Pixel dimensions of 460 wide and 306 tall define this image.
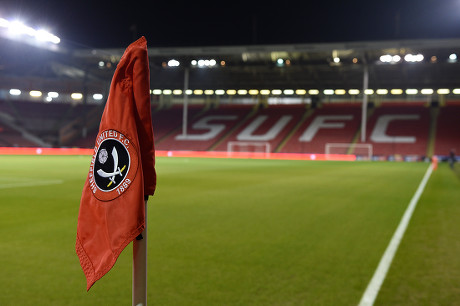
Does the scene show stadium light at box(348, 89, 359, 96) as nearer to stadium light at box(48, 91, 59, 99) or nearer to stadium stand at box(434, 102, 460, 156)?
stadium stand at box(434, 102, 460, 156)

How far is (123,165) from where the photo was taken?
1893 mm

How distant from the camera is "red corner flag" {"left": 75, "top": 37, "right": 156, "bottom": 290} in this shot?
1.88m

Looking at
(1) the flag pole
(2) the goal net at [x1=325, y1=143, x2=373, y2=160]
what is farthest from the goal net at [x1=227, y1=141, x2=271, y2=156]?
(1) the flag pole

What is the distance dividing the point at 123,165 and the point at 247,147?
39916mm

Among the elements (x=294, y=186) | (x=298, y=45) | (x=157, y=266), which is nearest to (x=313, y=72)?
(x=298, y=45)

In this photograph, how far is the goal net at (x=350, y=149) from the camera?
3788 centimetres

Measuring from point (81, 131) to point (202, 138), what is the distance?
45.3 ft

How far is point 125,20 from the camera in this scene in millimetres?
35219

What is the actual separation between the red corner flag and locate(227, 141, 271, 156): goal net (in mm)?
38839

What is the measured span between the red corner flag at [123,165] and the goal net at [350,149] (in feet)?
119

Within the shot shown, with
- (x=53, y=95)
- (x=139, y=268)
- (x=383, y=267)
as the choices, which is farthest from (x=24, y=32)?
(x=139, y=268)

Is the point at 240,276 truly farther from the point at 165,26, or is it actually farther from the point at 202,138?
the point at 202,138

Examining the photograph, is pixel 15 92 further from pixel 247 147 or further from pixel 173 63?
pixel 247 147

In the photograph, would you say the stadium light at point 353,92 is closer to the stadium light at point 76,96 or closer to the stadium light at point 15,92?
the stadium light at point 76,96
